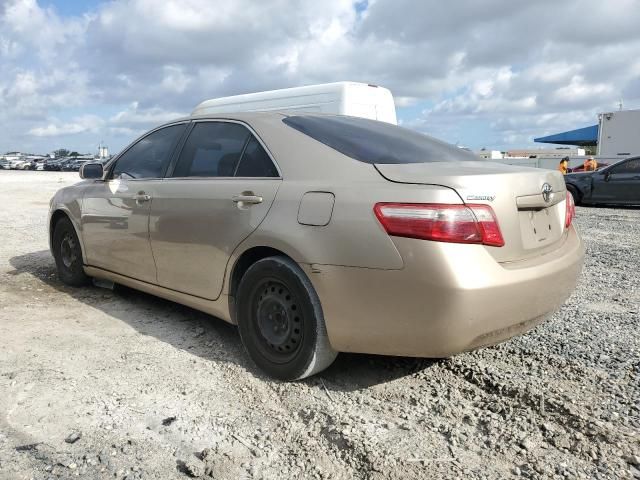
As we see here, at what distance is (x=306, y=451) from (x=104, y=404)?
116cm

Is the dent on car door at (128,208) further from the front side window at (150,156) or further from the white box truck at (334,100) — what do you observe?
the white box truck at (334,100)

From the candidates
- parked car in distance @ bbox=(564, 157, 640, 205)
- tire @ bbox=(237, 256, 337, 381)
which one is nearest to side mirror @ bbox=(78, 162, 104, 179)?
tire @ bbox=(237, 256, 337, 381)

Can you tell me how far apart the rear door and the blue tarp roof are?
1133 inches

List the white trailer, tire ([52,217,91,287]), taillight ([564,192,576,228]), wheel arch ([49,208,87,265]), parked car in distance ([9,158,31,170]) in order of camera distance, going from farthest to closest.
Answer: parked car in distance ([9,158,31,170]) → the white trailer → tire ([52,217,91,287]) → wheel arch ([49,208,87,265]) → taillight ([564,192,576,228])

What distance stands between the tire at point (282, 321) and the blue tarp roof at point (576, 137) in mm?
42239

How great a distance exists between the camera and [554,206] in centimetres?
316

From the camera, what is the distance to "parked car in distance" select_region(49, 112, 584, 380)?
2.58 m

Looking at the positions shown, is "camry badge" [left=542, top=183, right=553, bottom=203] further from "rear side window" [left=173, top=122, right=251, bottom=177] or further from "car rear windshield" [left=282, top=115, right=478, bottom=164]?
"rear side window" [left=173, top=122, right=251, bottom=177]

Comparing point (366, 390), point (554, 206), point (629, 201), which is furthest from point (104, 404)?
point (629, 201)

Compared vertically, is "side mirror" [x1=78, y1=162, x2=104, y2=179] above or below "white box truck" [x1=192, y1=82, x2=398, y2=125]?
below

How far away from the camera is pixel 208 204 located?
11.6ft

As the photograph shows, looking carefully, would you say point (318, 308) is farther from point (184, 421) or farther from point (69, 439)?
point (69, 439)

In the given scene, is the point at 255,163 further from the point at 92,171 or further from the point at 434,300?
the point at 92,171

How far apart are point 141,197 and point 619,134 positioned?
23.0 metres
